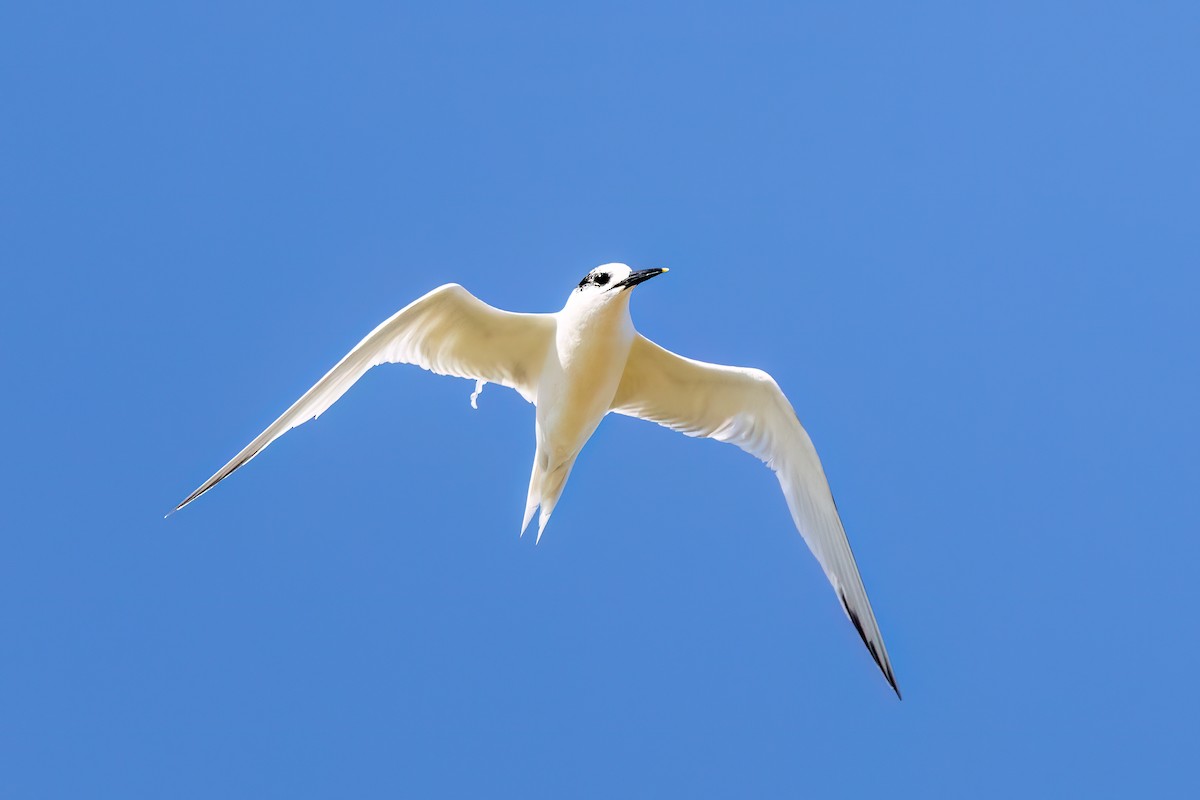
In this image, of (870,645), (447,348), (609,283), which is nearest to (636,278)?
(609,283)

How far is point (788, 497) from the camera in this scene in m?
10.7

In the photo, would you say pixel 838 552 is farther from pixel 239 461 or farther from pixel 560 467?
pixel 239 461

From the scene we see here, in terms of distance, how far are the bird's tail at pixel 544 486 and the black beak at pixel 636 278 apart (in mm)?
1686

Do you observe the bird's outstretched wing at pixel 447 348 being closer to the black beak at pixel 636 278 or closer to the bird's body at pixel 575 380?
the bird's body at pixel 575 380

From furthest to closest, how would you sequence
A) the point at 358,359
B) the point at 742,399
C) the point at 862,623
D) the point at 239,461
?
Answer: the point at 742,399, the point at 862,623, the point at 358,359, the point at 239,461

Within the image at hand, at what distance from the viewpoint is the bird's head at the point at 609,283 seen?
9.05 m

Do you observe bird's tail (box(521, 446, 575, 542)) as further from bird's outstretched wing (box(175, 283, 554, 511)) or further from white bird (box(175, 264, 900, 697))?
bird's outstretched wing (box(175, 283, 554, 511))

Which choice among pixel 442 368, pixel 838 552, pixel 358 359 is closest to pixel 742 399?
pixel 838 552

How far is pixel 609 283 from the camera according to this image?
9258mm

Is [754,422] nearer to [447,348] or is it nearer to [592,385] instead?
[592,385]

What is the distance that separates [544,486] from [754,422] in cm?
191

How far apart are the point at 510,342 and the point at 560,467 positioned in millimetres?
1078

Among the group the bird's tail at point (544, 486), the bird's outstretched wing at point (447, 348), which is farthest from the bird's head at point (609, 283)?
the bird's tail at point (544, 486)

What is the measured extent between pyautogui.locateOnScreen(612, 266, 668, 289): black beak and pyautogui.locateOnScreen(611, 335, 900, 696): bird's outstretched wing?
3.53 feet
